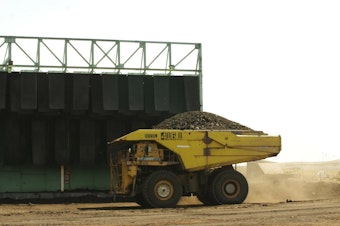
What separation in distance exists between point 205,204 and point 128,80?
7249 millimetres

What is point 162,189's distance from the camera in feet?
59.5

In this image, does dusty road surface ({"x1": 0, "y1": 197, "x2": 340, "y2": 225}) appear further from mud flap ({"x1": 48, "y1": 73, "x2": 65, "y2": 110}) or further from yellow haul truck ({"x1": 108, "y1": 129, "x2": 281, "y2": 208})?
mud flap ({"x1": 48, "y1": 73, "x2": 65, "y2": 110})

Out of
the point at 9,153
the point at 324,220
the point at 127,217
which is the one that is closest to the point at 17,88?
the point at 9,153

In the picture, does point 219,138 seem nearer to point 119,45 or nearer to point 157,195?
point 157,195

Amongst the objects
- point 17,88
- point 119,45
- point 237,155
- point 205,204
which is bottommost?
point 205,204

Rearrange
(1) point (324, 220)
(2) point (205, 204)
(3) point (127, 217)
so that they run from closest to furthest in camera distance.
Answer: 1. (1) point (324, 220)
2. (3) point (127, 217)
3. (2) point (205, 204)

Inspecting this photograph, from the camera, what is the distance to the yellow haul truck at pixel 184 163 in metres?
18.1

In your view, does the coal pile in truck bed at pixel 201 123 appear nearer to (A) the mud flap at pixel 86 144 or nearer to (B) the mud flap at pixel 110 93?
(B) the mud flap at pixel 110 93

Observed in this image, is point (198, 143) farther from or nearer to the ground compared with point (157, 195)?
farther from the ground

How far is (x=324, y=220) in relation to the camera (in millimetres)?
12398

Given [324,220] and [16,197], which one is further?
[16,197]

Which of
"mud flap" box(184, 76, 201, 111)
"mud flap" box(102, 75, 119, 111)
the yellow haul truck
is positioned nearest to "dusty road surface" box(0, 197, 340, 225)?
the yellow haul truck

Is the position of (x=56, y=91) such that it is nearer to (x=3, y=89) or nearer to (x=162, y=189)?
(x=3, y=89)

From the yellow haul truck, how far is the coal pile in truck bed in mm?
647
